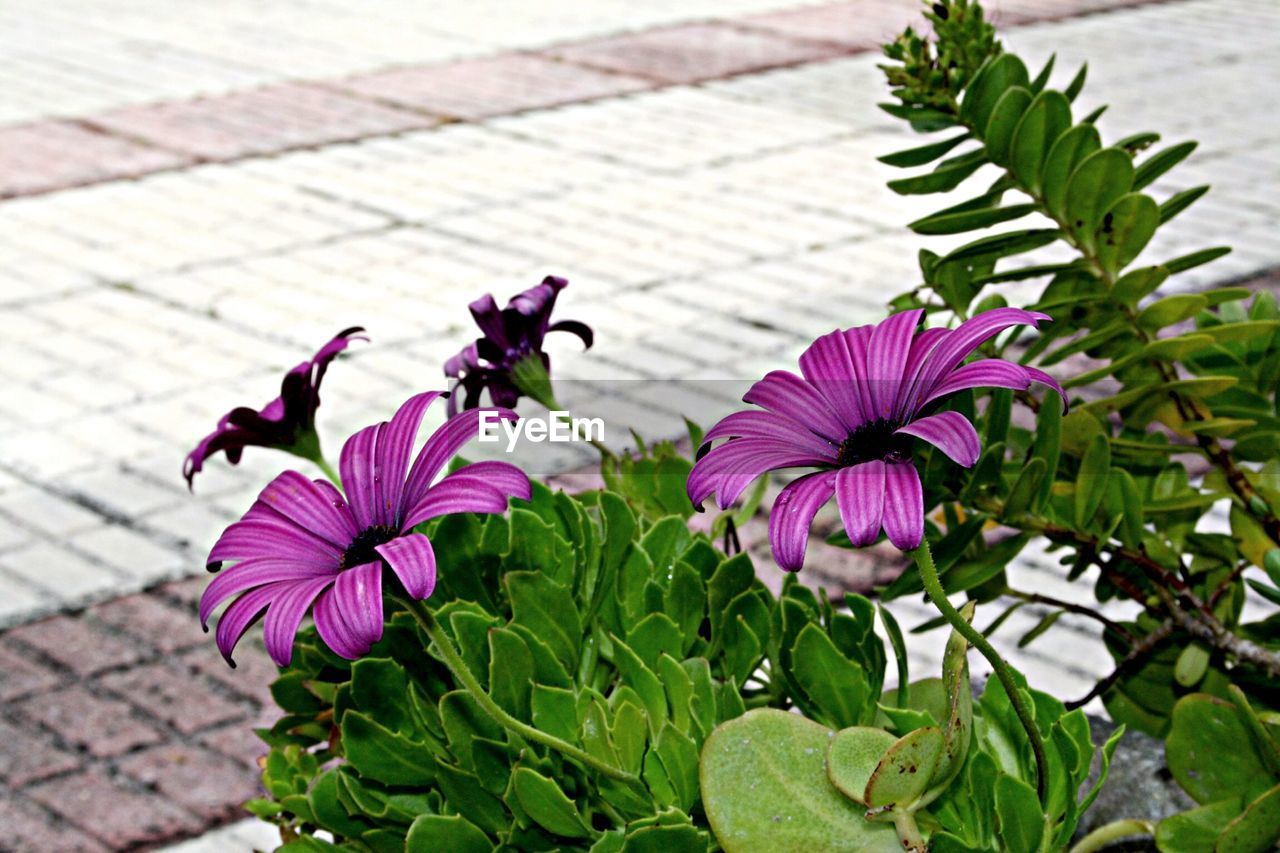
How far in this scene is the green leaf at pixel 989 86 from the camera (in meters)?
1.71

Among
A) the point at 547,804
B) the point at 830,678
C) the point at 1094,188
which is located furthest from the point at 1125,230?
the point at 547,804

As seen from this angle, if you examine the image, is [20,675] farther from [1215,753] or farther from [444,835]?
[1215,753]

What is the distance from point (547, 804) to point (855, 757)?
243mm

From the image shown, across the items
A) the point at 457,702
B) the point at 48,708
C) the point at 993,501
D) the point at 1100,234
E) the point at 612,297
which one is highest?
the point at 1100,234

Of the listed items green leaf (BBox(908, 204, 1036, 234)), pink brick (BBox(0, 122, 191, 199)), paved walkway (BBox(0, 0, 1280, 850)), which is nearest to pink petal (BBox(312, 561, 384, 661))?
green leaf (BBox(908, 204, 1036, 234))

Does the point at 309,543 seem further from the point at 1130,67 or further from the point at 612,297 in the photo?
the point at 1130,67

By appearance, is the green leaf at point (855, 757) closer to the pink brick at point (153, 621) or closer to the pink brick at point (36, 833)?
the pink brick at point (36, 833)

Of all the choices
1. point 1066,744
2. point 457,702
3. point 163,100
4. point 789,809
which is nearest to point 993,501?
point 1066,744

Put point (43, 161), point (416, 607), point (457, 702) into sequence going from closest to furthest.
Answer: point (416, 607) → point (457, 702) → point (43, 161)

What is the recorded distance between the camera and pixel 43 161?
277 inches

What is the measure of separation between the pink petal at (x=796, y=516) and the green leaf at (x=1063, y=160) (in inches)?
28.5

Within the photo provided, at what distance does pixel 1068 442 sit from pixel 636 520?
456 mm

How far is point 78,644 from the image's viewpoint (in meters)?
3.57

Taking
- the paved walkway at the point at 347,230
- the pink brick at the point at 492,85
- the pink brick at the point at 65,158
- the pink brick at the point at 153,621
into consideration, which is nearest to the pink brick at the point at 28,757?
the paved walkway at the point at 347,230
